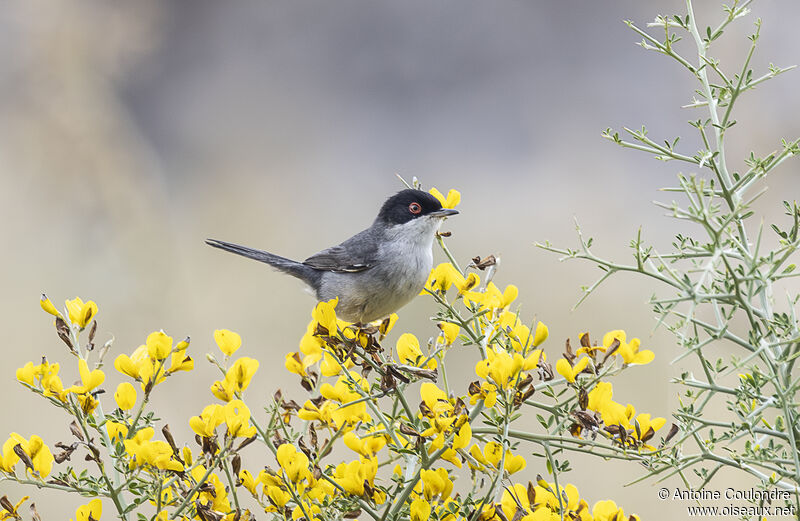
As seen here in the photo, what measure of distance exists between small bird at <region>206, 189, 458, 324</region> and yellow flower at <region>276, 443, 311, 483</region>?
1.02m

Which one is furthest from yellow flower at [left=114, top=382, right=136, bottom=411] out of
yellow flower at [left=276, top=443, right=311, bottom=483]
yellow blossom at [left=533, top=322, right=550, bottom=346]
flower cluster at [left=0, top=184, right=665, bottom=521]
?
yellow blossom at [left=533, top=322, right=550, bottom=346]

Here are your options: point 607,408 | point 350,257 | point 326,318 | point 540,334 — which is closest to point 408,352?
point 326,318

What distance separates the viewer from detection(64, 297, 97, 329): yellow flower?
4.61 feet

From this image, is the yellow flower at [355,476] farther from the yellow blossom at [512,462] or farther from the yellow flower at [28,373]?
the yellow flower at [28,373]

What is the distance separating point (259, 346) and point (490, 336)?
128 inches

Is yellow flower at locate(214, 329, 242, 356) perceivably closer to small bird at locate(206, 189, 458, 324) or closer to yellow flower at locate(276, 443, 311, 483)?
yellow flower at locate(276, 443, 311, 483)

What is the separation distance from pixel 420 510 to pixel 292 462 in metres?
0.22

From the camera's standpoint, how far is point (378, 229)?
8.27 ft

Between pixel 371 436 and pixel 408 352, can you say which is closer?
pixel 371 436

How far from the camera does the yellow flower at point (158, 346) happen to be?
1.31 meters

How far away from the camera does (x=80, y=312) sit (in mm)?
1415

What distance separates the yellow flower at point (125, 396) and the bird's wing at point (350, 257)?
1.09 meters

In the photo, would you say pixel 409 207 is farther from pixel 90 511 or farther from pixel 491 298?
pixel 90 511

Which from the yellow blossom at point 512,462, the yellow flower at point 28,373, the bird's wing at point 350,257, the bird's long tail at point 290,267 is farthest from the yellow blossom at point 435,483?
the bird's long tail at point 290,267
